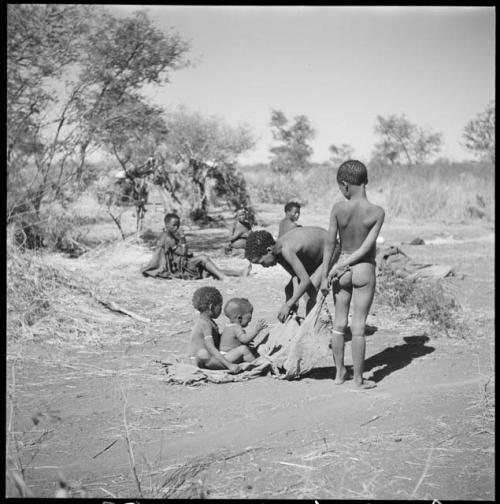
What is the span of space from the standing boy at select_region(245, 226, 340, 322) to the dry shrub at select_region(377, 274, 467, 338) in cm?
165

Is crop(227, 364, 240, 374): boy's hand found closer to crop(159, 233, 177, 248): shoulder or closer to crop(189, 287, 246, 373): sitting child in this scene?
crop(189, 287, 246, 373): sitting child

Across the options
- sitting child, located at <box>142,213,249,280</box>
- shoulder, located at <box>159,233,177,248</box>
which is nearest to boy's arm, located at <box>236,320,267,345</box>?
sitting child, located at <box>142,213,249,280</box>

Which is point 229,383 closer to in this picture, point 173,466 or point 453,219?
point 173,466

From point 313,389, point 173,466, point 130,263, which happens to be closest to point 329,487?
point 173,466

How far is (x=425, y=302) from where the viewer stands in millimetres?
6703

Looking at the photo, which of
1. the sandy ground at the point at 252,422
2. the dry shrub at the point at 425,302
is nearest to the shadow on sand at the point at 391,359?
the sandy ground at the point at 252,422

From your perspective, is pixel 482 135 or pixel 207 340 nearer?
pixel 207 340

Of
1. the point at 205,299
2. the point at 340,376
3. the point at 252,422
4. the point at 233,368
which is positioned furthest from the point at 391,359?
the point at 252,422

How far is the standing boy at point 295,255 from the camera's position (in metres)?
4.84

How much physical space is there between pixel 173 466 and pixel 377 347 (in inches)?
114

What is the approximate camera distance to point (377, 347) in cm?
583

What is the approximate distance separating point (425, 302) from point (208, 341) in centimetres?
282

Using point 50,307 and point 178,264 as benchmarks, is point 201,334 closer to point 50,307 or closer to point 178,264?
point 50,307

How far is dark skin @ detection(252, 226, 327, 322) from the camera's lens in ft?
16.0
